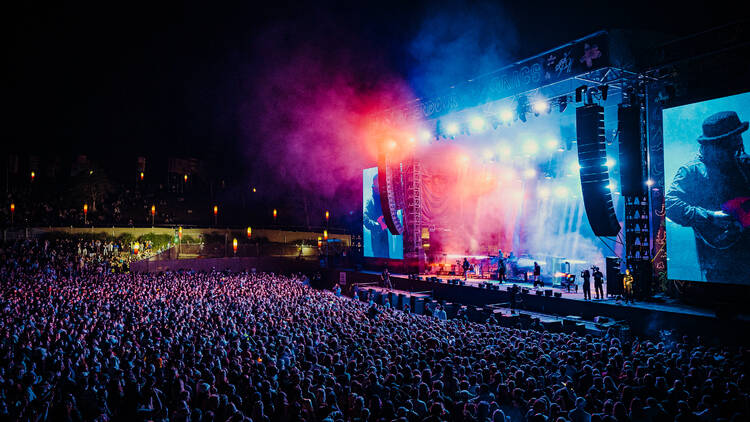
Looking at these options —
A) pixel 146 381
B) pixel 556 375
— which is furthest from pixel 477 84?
pixel 146 381

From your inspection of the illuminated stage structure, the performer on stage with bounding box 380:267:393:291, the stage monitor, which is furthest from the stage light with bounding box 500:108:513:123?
the stage monitor

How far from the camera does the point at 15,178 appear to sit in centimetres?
3797

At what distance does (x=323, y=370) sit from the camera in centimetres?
768

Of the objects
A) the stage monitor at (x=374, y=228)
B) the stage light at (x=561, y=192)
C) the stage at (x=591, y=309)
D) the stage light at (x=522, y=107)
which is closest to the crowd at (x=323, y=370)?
the stage at (x=591, y=309)

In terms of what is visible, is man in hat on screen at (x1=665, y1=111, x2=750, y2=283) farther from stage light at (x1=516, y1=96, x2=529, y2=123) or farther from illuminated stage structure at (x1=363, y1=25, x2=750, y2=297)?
stage light at (x1=516, y1=96, x2=529, y2=123)

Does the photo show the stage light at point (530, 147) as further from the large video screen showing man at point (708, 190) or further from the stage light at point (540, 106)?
the large video screen showing man at point (708, 190)

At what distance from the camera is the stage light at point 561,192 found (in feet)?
75.6

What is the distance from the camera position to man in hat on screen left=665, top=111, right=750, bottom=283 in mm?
11906

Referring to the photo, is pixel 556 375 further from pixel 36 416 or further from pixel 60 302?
pixel 60 302

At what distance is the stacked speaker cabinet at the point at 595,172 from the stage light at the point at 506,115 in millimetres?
4275

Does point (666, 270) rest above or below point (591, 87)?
below

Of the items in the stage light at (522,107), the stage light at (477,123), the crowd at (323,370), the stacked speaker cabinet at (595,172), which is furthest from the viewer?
the stage light at (477,123)

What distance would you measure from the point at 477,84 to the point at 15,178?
40557 millimetres

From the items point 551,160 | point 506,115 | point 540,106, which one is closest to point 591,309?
point 540,106
